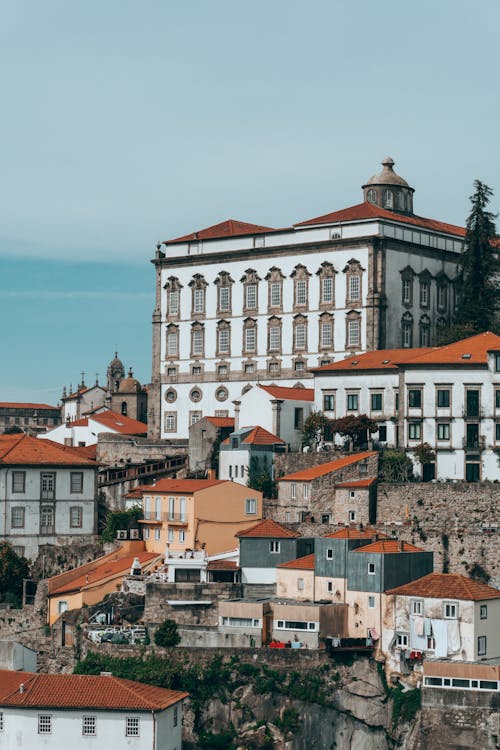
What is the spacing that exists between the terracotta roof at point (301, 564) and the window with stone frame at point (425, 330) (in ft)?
93.2

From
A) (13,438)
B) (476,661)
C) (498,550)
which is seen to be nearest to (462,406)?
(498,550)

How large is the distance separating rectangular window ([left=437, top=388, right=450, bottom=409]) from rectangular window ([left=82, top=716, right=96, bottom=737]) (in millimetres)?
26705

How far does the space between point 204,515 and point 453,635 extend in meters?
17.5

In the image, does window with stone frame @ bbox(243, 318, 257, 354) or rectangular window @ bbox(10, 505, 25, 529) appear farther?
window with stone frame @ bbox(243, 318, 257, 354)

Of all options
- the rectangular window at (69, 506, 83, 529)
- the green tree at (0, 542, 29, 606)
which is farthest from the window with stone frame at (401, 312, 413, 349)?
the green tree at (0, 542, 29, 606)

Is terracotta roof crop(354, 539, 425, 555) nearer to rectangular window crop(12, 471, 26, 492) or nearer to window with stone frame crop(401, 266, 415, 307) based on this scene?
rectangular window crop(12, 471, 26, 492)

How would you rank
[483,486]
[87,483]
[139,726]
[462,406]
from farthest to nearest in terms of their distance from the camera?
[87,483] → [462,406] → [483,486] → [139,726]

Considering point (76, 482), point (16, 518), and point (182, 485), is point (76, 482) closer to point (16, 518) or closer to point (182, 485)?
point (16, 518)

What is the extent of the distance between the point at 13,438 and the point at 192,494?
16.1m

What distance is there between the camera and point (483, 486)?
78875 mm

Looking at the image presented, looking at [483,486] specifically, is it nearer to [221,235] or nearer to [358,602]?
[358,602]

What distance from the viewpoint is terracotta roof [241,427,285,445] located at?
297 ft

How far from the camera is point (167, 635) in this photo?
73.2 meters

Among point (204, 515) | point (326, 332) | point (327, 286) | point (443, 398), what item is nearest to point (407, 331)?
point (326, 332)
